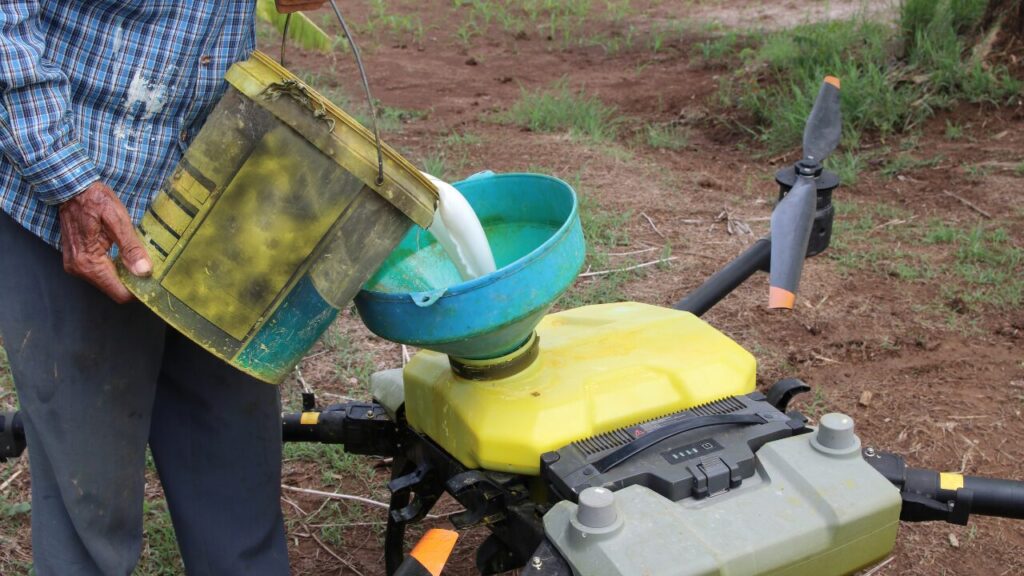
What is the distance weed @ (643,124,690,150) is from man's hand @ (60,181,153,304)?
14.0 feet

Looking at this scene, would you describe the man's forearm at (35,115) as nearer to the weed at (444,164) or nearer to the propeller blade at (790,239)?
the propeller blade at (790,239)

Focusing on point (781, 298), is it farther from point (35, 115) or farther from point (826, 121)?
point (35, 115)

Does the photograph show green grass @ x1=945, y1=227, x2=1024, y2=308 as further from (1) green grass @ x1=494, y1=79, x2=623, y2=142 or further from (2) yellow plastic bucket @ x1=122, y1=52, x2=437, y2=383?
(2) yellow plastic bucket @ x1=122, y1=52, x2=437, y2=383

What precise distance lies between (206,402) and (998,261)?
3.19 m

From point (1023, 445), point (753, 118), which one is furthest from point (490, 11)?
point (1023, 445)

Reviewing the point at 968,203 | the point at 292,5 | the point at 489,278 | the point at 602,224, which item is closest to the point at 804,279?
the point at 602,224

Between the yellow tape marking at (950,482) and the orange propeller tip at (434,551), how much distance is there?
874mm

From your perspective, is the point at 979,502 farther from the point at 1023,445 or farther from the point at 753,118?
the point at 753,118

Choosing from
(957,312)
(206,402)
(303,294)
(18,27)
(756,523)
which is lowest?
(957,312)

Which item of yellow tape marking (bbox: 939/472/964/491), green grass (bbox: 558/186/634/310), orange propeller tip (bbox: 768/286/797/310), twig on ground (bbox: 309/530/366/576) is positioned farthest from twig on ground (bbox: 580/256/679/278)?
yellow tape marking (bbox: 939/472/964/491)

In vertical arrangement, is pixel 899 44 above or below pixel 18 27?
below

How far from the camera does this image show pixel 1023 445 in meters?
2.99

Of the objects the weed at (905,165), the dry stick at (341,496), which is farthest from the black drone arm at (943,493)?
the weed at (905,165)

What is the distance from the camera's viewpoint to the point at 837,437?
1.75m
